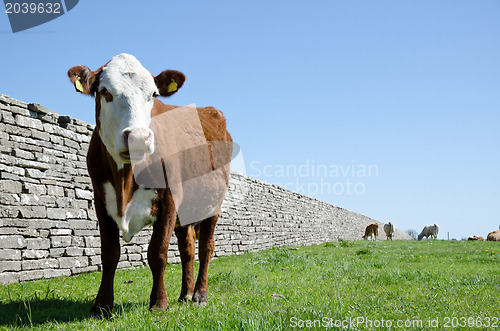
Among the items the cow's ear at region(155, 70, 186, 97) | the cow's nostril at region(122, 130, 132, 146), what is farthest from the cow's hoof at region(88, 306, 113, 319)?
the cow's ear at region(155, 70, 186, 97)

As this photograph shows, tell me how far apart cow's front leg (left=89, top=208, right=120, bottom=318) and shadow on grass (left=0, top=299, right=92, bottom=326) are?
0.17 meters

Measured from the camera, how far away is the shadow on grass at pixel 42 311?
10.7 feet

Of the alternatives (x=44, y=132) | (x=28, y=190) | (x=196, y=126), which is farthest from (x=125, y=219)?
(x=44, y=132)

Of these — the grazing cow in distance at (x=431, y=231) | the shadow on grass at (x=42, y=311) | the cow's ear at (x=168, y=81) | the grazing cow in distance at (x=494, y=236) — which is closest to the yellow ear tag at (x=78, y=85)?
the cow's ear at (x=168, y=81)

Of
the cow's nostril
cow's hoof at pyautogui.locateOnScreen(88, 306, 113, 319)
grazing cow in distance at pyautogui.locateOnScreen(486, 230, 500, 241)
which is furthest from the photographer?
grazing cow in distance at pyautogui.locateOnScreen(486, 230, 500, 241)

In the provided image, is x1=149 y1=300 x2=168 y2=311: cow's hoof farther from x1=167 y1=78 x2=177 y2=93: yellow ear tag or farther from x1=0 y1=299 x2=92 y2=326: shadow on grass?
x1=167 y1=78 x2=177 y2=93: yellow ear tag

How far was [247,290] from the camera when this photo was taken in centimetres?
457

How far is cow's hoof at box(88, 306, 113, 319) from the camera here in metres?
3.34

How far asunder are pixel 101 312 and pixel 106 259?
1.40ft

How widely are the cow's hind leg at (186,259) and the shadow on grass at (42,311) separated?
919 mm

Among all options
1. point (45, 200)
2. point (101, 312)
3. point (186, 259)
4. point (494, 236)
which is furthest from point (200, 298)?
point (494, 236)

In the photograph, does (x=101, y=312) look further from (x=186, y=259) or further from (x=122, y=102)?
(x=122, y=102)

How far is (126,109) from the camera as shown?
3.22 metres

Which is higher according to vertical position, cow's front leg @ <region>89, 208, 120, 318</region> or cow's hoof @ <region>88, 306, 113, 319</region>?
cow's front leg @ <region>89, 208, 120, 318</region>
